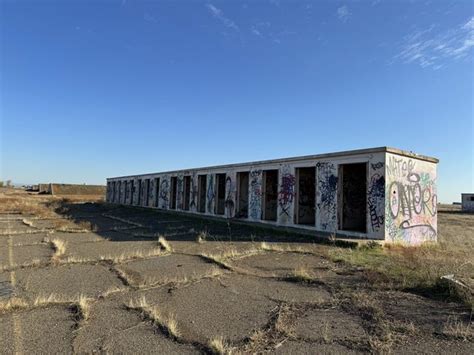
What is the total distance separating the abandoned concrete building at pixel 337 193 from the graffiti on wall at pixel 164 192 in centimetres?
364

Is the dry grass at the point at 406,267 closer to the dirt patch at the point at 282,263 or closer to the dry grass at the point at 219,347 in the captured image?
the dirt patch at the point at 282,263

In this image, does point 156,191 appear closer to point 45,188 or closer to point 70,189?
point 70,189

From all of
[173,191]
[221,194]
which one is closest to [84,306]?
[221,194]

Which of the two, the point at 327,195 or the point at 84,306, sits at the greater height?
the point at 327,195

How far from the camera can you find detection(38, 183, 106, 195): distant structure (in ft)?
172

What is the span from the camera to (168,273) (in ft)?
21.0

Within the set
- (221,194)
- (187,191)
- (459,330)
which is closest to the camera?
(459,330)

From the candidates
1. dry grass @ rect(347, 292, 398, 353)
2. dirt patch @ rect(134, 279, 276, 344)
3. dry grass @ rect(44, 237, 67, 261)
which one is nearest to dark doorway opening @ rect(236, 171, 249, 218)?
dry grass @ rect(44, 237, 67, 261)

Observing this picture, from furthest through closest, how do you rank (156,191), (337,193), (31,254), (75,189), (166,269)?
(75,189) < (156,191) < (337,193) < (31,254) < (166,269)

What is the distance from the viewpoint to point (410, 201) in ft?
35.8

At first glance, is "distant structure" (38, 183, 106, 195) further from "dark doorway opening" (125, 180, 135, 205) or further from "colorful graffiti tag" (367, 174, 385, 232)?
"colorful graffiti tag" (367, 174, 385, 232)

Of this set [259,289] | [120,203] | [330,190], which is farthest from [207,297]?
[120,203]

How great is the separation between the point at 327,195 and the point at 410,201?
2.66m

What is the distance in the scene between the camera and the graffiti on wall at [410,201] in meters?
10.0
